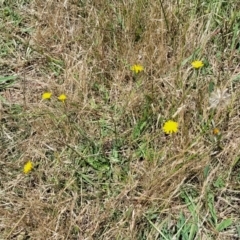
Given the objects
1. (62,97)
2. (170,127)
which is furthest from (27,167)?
(170,127)

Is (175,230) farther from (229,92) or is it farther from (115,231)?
(229,92)

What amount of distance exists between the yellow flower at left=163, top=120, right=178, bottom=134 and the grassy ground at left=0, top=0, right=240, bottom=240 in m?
0.02

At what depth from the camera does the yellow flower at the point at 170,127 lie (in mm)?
1806

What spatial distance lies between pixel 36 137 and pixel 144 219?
513mm

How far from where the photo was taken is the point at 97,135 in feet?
6.29

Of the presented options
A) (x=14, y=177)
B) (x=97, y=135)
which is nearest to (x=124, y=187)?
(x=97, y=135)

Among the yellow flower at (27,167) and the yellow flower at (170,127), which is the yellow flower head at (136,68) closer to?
the yellow flower at (170,127)

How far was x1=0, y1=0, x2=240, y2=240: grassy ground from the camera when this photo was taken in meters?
1.72

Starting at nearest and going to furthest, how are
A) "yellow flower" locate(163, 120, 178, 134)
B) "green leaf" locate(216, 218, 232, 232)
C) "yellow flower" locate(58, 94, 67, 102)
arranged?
1. "green leaf" locate(216, 218, 232, 232)
2. "yellow flower" locate(163, 120, 178, 134)
3. "yellow flower" locate(58, 94, 67, 102)

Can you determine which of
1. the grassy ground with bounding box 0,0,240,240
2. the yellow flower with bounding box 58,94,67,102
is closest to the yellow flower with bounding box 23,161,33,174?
the grassy ground with bounding box 0,0,240,240

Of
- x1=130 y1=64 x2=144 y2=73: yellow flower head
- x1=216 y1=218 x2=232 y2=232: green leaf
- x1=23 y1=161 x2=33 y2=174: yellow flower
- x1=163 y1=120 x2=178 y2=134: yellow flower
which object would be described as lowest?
x1=216 y1=218 x2=232 y2=232: green leaf

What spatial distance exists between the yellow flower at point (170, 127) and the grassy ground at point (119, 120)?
24 millimetres

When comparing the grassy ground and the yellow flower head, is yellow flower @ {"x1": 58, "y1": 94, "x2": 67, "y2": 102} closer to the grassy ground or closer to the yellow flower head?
the grassy ground

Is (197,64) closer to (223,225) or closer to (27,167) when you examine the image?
(223,225)
